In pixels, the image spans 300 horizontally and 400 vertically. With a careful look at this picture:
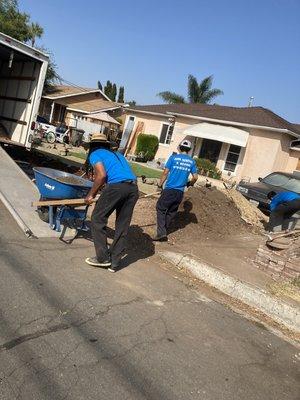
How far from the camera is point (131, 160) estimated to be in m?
28.3

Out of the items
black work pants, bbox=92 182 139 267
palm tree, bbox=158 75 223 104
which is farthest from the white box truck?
palm tree, bbox=158 75 223 104

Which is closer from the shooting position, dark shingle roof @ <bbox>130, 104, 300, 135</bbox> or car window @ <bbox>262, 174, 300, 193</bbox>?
car window @ <bbox>262, 174, 300, 193</bbox>

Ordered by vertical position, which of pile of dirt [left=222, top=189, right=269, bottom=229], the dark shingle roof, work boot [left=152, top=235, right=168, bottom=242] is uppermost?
the dark shingle roof

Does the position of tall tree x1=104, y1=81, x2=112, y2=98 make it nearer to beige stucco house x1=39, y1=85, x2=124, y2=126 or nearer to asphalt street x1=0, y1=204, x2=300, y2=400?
beige stucco house x1=39, y1=85, x2=124, y2=126

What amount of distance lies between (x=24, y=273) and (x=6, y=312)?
104cm

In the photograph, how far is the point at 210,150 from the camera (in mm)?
26797

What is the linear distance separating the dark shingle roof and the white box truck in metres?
15.2

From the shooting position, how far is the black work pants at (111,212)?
563 cm

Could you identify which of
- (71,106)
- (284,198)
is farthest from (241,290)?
(71,106)

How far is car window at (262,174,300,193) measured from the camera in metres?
14.8

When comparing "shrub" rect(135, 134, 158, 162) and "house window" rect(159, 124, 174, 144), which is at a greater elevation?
"house window" rect(159, 124, 174, 144)

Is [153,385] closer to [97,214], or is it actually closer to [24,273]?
[24,273]

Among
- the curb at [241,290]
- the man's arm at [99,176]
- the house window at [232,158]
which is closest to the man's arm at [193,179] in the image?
the curb at [241,290]

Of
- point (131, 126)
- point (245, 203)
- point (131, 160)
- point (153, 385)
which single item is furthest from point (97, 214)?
point (131, 126)
